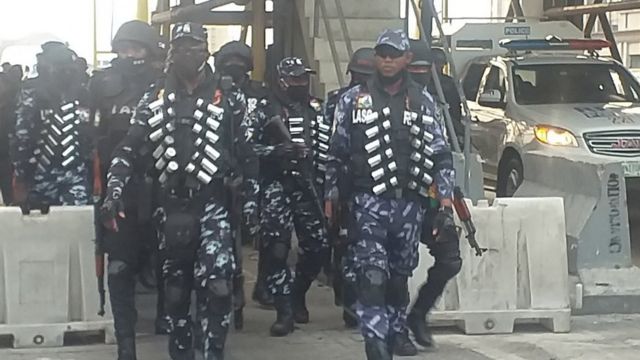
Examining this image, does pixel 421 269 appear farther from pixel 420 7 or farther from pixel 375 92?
pixel 420 7

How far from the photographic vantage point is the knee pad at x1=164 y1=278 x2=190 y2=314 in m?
6.61

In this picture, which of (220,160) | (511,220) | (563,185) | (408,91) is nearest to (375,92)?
(408,91)

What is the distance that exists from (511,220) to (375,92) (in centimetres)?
200

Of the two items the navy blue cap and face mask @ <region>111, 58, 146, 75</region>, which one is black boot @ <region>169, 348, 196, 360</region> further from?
→ the navy blue cap

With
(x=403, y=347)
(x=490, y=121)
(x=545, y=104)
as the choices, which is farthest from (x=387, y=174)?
(x=490, y=121)

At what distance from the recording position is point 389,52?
6.76 meters

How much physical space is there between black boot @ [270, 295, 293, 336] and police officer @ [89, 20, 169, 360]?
1.40m

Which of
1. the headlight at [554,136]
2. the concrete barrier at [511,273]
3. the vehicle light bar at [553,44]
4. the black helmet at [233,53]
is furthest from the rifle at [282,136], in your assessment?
the vehicle light bar at [553,44]

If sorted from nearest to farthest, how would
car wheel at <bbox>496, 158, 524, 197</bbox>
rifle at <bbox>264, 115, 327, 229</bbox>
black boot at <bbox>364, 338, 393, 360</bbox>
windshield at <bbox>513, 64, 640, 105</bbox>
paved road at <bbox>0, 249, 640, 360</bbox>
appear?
black boot at <bbox>364, 338, 393, 360</bbox> < paved road at <bbox>0, 249, 640, 360</bbox> < rifle at <bbox>264, 115, 327, 229</bbox> < car wheel at <bbox>496, 158, 524, 197</bbox> < windshield at <bbox>513, 64, 640, 105</bbox>

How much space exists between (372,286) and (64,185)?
10.0ft

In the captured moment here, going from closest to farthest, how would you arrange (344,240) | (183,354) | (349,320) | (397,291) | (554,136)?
(183,354) < (397,291) < (344,240) < (349,320) < (554,136)

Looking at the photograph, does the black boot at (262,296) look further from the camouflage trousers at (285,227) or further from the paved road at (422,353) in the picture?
the camouflage trousers at (285,227)

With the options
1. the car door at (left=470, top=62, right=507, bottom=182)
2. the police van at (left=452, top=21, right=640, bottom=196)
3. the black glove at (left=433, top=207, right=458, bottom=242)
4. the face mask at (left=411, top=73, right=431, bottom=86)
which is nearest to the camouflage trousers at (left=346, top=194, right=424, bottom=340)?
the black glove at (left=433, top=207, right=458, bottom=242)

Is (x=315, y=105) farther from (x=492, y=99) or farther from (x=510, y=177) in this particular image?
(x=492, y=99)
